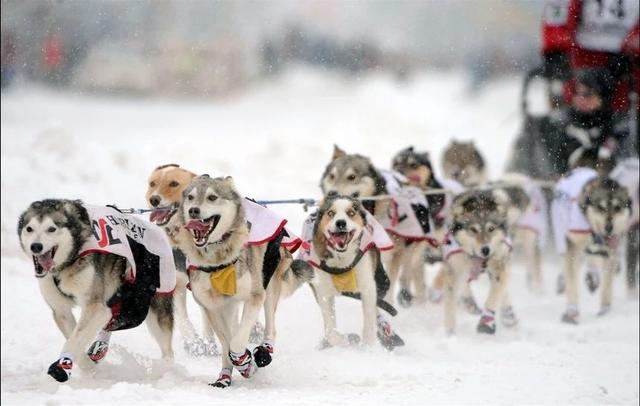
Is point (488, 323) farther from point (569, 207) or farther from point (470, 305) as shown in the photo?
point (569, 207)

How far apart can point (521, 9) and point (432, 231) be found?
1527cm

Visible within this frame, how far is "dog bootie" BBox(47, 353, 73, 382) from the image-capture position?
15.3 feet

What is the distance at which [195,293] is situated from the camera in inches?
202

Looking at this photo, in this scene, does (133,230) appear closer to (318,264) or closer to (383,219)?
(318,264)

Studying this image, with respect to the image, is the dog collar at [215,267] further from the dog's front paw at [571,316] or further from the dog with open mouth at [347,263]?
the dog's front paw at [571,316]

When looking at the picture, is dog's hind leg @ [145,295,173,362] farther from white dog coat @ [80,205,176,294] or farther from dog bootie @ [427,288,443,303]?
dog bootie @ [427,288,443,303]

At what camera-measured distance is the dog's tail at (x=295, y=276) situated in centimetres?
586

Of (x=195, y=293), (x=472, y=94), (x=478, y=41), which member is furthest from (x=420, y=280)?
(x=478, y=41)

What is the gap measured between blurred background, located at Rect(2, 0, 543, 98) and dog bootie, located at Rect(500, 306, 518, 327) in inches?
330

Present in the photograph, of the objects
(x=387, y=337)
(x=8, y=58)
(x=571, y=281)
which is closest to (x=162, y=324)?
(x=387, y=337)

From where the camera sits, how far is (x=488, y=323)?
719 cm

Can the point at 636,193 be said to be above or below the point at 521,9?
below

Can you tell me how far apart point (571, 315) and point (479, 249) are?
Answer: 1181 mm

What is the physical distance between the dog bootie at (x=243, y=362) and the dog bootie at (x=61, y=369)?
744 millimetres
